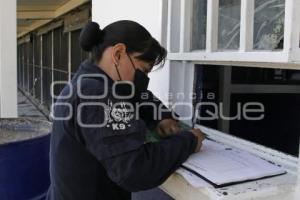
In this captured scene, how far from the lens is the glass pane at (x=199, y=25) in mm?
2023

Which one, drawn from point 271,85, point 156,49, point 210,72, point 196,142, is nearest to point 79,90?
point 156,49

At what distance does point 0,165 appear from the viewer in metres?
2.04

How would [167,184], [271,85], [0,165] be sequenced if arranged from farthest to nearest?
[271,85] < [0,165] < [167,184]

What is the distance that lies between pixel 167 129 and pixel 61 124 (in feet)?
1.73

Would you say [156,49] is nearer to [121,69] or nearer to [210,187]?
[121,69]

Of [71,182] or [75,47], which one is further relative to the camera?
[75,47]

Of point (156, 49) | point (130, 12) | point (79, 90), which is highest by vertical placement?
point (130, 12)

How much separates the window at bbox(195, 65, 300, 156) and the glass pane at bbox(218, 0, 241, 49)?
1.13 ft

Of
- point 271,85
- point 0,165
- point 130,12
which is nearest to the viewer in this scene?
point 0,165

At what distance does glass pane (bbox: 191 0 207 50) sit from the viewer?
2023 millimetres

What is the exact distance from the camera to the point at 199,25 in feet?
6.81

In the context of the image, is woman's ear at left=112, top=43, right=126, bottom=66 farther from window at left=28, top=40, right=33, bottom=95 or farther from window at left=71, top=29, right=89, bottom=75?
window at left=28, top=40, right=33, bottom=95

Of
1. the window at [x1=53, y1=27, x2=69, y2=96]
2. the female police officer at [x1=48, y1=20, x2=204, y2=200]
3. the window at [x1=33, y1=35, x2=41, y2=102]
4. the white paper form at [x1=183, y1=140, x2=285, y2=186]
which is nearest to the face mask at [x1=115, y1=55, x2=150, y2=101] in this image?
the female police officer at [x1=48, y1=20, x2=204, y2=200]

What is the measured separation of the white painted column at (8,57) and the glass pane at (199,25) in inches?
84.1
